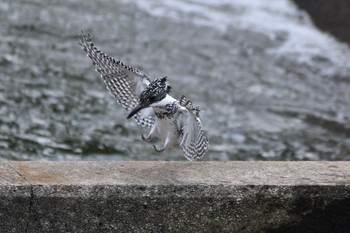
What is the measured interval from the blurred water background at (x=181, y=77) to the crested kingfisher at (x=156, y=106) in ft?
8.11

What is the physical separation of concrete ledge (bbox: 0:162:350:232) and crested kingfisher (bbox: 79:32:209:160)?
0.77 ft

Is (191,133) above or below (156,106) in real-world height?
below

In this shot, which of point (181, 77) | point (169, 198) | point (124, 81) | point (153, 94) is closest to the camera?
point (169, 198)

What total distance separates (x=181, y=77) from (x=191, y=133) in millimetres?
5668

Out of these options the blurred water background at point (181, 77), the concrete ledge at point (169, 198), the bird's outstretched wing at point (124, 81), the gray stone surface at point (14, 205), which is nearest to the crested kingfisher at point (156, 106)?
the bird's outstretched wing at point (124, 81)

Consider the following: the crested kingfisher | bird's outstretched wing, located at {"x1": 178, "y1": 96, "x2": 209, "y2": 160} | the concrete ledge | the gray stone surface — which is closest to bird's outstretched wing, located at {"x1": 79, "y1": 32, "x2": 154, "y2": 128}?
the crested kingfisher

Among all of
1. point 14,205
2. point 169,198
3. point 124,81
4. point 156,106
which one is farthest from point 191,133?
point 14,205

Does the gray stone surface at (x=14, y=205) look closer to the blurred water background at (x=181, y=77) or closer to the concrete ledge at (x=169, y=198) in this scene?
the concrete ledge at (x=169, y=198)

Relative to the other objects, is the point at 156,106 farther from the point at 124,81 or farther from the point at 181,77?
the point at 181,77

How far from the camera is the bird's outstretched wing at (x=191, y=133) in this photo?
4281mm

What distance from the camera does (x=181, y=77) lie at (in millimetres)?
9977

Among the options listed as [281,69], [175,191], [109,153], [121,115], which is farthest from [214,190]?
[281,69]

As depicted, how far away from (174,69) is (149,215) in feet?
21.7

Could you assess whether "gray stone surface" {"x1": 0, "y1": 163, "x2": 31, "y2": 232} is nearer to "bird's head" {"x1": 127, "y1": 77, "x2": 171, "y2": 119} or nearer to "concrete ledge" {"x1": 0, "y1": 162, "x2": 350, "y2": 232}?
"concrete ledge" {"x1": 0, "y1": 162, "x2": 350, "y2": 232}
